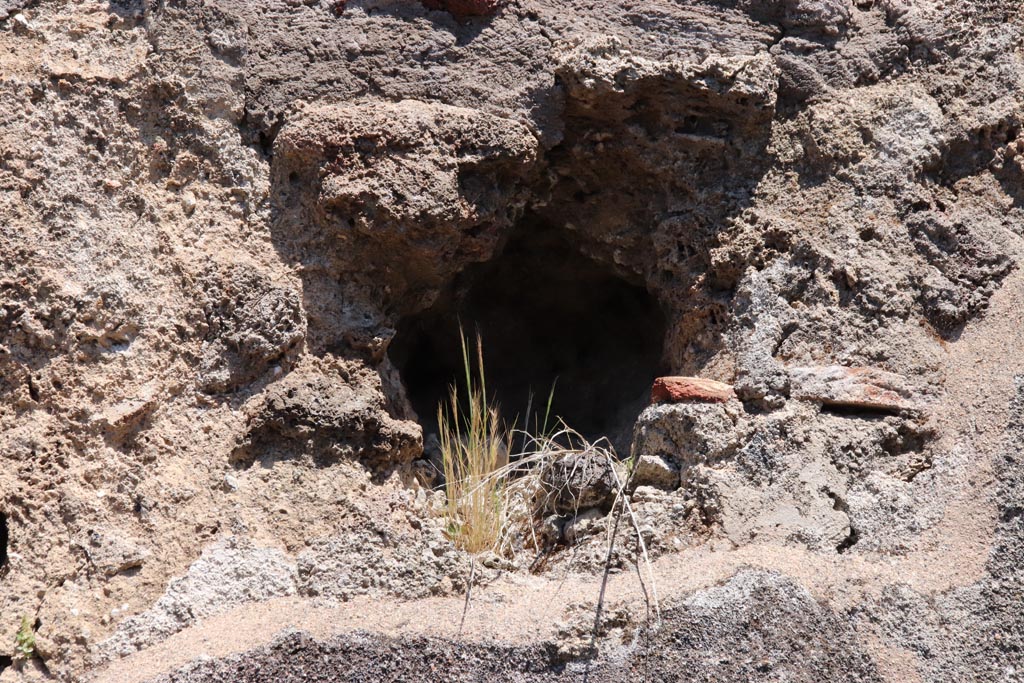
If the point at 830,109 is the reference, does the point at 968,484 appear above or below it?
below

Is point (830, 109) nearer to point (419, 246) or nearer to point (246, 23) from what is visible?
point (419, 246)

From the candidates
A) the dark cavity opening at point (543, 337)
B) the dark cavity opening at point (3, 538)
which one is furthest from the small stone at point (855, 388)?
the dark cavity opening at point (3, 538)

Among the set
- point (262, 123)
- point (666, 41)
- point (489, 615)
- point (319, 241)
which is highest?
point (666, 41)

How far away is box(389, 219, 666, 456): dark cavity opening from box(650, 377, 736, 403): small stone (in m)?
0.68

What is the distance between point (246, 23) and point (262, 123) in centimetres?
29

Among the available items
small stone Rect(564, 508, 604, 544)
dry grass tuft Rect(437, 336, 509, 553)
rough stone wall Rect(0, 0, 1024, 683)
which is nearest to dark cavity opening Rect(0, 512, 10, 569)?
rough stone wall Rect(0, 0, 1024, 683)

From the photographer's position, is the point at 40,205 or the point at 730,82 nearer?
the point at 40,205

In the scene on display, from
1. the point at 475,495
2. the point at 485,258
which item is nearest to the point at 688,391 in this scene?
the point at 475,495

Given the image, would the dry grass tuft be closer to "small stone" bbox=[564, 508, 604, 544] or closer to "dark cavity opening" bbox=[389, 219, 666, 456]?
"small stone" bbox=[564, 508, 604, 544]

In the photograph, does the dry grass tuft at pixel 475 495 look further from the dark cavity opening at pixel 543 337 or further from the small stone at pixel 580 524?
the dark cavity opening at pixel 543 337

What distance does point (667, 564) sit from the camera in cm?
243

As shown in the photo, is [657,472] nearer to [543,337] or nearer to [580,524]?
[580,524]

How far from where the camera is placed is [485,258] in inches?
118

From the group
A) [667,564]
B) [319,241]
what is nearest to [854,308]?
[667,564]
